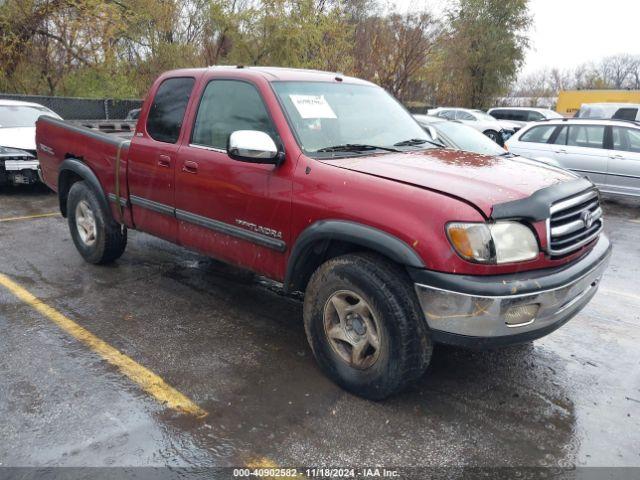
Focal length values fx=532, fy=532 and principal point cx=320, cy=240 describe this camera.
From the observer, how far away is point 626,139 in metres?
9.62

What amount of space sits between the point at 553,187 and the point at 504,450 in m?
1.49

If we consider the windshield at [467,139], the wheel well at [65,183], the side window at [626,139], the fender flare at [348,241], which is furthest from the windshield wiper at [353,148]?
the side window at [626,139]

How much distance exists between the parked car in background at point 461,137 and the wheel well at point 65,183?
4.53 metres

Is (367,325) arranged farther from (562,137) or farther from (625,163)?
(562,137)

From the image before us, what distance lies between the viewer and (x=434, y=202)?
278 centimetres

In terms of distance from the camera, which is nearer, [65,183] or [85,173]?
[85,173]

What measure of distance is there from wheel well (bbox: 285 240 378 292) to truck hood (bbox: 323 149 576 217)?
46 centimetres

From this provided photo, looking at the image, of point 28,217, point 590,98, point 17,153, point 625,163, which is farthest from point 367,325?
point 590,98

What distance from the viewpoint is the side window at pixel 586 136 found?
9.91 metres

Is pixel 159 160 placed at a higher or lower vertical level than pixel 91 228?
higher

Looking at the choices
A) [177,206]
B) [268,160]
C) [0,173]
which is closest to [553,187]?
[268,160]

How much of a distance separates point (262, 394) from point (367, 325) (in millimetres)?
769

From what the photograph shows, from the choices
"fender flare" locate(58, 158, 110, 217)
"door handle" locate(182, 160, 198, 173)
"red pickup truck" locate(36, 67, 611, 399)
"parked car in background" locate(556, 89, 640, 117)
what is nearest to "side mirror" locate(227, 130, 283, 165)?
"red pickup truck" locate(36, 67, 611, 399)

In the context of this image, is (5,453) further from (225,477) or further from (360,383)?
(360,383)
